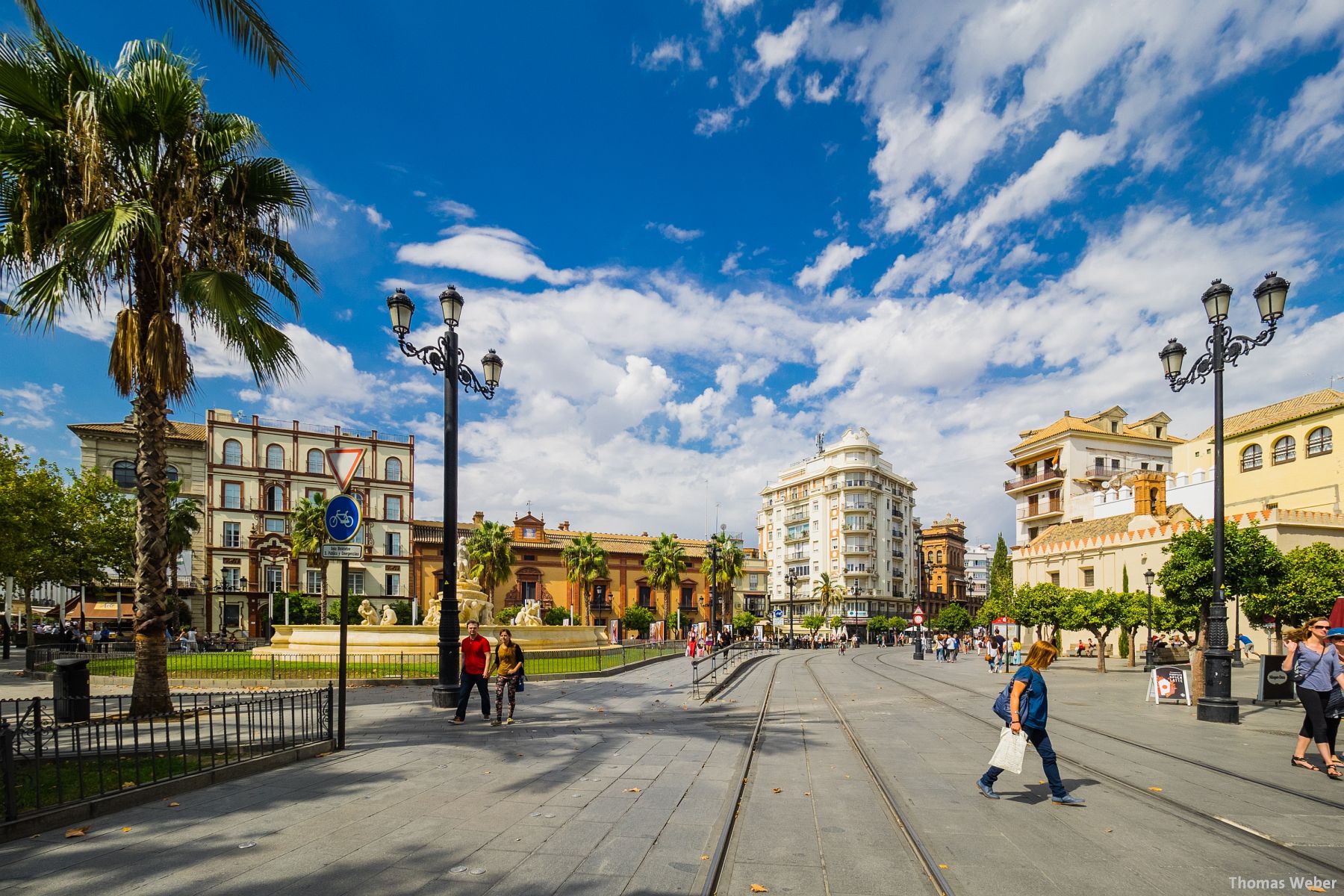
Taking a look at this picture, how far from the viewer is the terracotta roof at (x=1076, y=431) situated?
193 feet

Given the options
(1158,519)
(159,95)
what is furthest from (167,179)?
(1158,519)

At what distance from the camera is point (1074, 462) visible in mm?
57969

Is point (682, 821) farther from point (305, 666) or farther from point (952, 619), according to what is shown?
point (952, 619)

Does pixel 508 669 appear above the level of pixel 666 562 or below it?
above

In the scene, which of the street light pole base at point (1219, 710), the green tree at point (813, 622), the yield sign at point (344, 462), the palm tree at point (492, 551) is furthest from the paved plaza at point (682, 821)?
the green tree at point (813, 622)

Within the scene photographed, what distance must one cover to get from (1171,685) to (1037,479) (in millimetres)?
47423

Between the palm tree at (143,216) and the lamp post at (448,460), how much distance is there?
216 centimetres

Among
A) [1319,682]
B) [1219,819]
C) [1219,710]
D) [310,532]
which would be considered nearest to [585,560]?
[310,532]

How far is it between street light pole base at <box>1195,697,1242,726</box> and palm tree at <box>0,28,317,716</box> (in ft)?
57.9

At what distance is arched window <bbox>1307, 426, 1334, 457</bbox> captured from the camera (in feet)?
113

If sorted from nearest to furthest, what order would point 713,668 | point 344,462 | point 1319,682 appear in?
1. point 1319,682
2. point 344,462
3. point 713,668

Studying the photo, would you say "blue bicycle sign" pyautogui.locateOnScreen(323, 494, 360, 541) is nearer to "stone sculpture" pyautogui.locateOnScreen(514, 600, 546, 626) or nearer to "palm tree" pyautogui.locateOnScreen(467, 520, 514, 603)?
"stone sculpture" pyautogui.locateOnScreen(514, 600, 546, 626)

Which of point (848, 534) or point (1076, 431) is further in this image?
point (848, 534)

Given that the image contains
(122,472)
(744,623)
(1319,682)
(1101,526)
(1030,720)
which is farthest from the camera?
(744,623)
